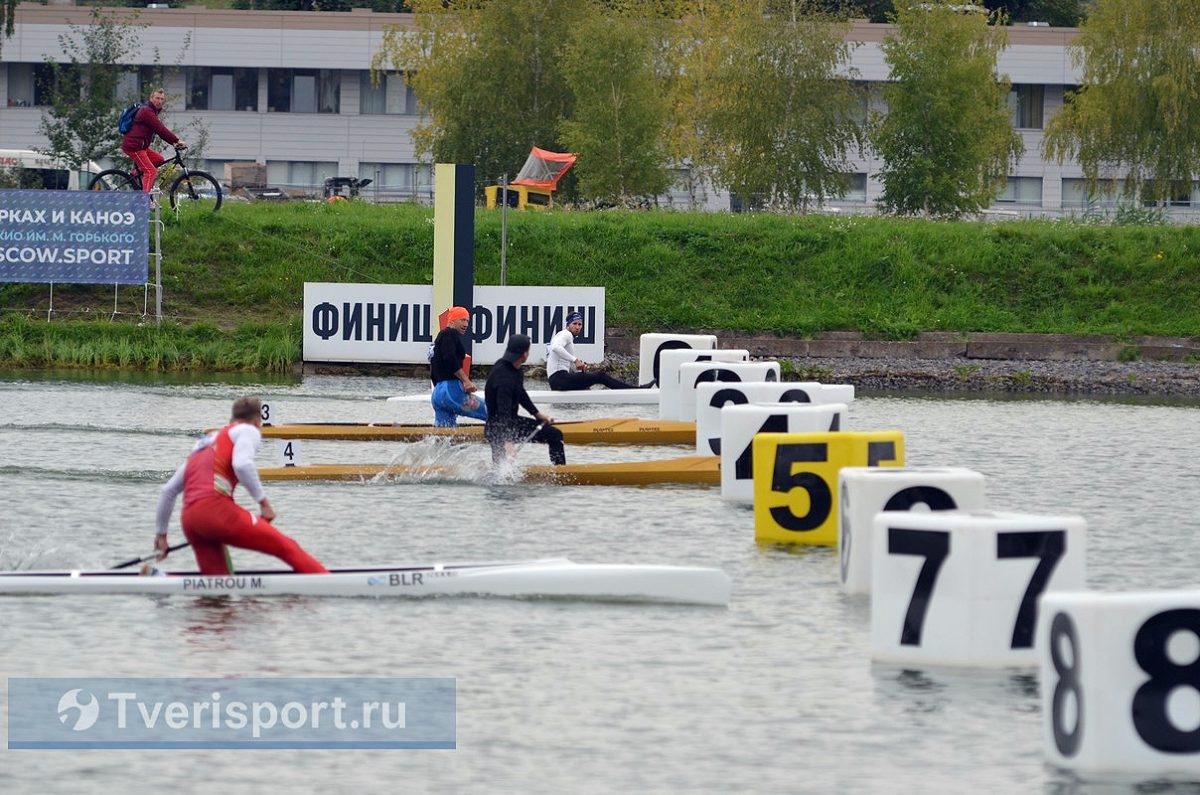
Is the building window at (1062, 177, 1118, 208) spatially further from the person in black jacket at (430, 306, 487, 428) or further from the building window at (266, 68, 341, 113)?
the person in black jacket at (430, 306, 487, 428)

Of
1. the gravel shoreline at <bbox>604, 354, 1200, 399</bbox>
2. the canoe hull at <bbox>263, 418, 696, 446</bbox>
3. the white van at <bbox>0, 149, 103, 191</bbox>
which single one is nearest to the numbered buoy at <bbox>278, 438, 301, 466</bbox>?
the canoe hull at <bbox>263, 418, 696, 446</bbox>

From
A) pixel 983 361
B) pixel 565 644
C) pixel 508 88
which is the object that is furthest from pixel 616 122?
pixel 565 644

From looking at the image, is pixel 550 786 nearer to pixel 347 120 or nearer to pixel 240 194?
pixel 240 194

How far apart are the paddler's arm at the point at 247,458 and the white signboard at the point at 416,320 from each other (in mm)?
22248

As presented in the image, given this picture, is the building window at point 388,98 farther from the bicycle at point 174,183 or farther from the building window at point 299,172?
the bicycle at point 174,183

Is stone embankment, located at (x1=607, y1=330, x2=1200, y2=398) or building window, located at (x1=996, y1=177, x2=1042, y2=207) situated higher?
building window, located at (x1=996, y1=177, x2=1042, y2=207)

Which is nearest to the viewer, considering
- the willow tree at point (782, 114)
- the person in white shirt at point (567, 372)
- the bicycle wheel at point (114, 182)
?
the person in white shirt at point (567, 372)

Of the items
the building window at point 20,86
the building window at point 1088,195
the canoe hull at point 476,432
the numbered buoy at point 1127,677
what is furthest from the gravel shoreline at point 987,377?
the building window at point 20,86

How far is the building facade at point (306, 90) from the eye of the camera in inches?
3059

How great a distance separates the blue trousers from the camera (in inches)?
861

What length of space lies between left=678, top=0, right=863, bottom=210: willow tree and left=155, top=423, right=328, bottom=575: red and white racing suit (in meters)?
39.7

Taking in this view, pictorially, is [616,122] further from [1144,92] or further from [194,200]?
[1144,92]

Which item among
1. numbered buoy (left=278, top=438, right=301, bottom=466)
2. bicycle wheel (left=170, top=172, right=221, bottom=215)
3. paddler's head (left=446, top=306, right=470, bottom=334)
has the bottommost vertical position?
numbered buoy (left=278, top=438, right=301, bottom=466)

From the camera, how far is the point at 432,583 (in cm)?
1345
